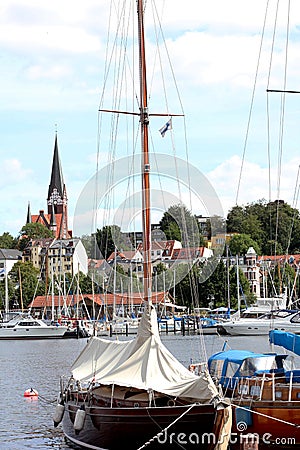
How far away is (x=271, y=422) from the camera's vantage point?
28.9 m

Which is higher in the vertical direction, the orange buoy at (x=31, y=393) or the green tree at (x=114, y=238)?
the green tree at (x=114, y=238)

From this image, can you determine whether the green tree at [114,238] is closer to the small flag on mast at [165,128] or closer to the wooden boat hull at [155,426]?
the small flag on mast at [165,128]

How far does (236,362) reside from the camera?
3148cm

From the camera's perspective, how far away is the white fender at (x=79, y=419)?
3154 cm

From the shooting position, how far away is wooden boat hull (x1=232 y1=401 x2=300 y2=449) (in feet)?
94.0

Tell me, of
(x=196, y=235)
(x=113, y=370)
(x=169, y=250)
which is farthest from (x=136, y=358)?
(x=169, y=250)

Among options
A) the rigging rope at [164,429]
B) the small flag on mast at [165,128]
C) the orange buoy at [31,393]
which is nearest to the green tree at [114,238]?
the orange buoy at [31,393]

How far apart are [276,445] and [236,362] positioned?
3.63 meters

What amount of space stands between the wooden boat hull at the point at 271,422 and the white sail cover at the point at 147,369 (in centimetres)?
203

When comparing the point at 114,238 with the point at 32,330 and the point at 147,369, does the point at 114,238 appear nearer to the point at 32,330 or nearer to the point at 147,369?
the point at 147,369

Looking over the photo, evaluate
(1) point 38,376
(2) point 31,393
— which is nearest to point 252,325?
(1) point 38,376

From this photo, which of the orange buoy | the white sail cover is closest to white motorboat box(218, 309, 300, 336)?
the orange buoy

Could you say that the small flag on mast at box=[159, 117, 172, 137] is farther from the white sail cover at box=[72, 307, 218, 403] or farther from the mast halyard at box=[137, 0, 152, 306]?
the white sail cover at box=[72, 307, 218, 403]

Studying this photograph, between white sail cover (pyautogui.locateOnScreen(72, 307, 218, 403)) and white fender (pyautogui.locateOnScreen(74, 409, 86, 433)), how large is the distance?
4.05 feet
